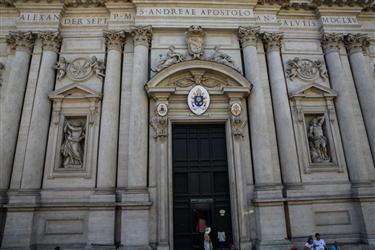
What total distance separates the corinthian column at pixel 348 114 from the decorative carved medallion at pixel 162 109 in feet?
26.5

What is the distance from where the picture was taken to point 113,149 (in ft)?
40.6

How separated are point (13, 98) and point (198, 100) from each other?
26.8ft

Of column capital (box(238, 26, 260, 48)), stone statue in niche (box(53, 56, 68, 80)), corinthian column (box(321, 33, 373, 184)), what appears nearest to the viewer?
corinthian column (box(321, 33, 373, 184))

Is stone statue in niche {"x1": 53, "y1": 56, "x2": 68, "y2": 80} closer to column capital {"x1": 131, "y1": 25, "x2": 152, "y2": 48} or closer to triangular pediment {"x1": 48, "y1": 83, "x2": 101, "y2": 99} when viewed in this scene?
Result: triangular pediment {"x1": 48, "y1": 83, "x2": 101, "y2": 99}

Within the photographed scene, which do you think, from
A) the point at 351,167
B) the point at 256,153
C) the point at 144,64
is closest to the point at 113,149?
the point at 144,64

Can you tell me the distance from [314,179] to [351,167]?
175cm

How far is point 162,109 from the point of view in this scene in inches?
501

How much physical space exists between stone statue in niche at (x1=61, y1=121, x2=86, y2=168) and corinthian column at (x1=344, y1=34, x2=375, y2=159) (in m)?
13.1

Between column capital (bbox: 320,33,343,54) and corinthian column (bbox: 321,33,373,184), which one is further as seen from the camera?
column capital (bbox: 320,33,343,54)

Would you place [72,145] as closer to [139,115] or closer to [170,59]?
[139,115]

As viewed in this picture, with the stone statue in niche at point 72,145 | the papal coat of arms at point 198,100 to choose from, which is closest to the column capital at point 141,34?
the papal coat of arms at point 198,100

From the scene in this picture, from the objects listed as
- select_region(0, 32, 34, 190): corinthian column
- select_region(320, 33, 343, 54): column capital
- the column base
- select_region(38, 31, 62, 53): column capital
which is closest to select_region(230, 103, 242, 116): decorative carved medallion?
the column base

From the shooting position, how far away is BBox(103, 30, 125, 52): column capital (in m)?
13.9

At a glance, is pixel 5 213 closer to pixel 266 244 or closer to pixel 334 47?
pixel 266 244
